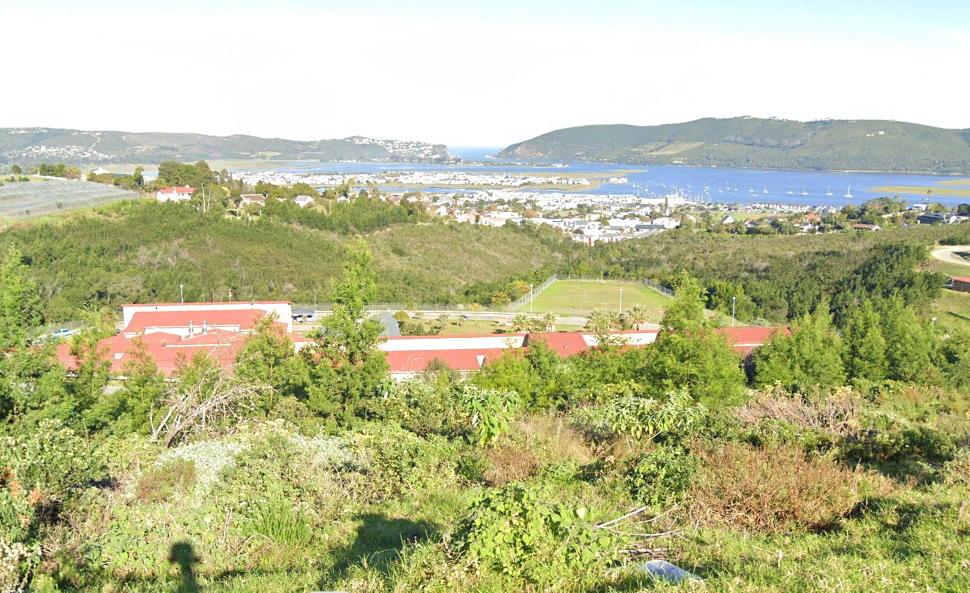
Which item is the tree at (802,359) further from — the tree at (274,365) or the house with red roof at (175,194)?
the house with red roof at (175,194)

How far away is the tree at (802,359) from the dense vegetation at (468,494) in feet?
26.1

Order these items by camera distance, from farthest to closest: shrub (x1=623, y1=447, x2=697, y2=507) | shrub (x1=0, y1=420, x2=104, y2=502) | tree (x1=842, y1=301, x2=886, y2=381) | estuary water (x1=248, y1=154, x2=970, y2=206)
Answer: estuary water (x1=248, y1=154, x2=970, y2=206), tree (x1=842, y1=301, x2=886, y2=381), shrub (x1=623, y1=447, x2=697, y2=507), shrub (x1=0, y1=420, x2=104, y2=502)

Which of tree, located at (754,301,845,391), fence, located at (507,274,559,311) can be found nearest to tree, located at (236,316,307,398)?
tree, located at (754,301,845,391)

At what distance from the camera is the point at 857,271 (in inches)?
1775

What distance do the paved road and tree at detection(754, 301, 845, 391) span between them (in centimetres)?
3365

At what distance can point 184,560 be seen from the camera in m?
4.73

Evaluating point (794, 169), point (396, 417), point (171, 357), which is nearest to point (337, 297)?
point (396, 417)

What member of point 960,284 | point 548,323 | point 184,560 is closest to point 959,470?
point 184,560

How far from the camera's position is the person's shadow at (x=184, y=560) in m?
4.38

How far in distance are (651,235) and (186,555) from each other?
3069 inches

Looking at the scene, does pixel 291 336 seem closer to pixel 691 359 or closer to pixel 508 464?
pixel 691 359

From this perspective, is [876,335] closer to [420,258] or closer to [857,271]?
[857,271]

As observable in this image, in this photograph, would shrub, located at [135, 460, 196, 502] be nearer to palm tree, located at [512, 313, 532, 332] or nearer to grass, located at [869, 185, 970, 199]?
palm tree, located at [512, 313, 532, 332]

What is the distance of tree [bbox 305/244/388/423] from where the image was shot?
12914mm
